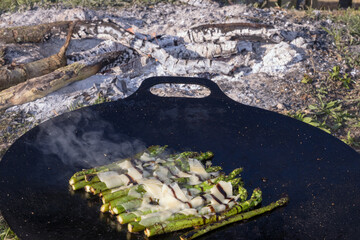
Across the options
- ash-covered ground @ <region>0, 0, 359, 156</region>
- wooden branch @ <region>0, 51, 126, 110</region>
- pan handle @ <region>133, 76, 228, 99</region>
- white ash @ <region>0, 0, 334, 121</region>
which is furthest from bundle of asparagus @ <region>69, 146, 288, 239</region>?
wooden branch @ <region>0, 51, 126, 110</region>

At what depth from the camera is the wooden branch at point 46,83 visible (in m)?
5.89

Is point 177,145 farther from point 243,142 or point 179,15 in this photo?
point 179,15

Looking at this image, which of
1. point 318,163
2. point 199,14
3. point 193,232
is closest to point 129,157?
point 193,232

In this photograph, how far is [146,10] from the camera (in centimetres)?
909

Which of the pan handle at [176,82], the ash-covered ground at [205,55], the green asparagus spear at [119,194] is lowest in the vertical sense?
the ash-covered ground at [205,55]

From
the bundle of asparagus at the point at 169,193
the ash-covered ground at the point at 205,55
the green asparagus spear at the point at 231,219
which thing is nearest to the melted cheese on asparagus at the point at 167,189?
the bundle of asparagus at the point at 169,193

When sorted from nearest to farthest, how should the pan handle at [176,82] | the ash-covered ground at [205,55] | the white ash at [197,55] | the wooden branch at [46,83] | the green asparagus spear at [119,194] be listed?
the green asparagus spear at [119,194]
the pan handle at [176,82]
the wooden branch at [46,83]
the ash-covered ground at [205,55]
the white ash at [197,55]

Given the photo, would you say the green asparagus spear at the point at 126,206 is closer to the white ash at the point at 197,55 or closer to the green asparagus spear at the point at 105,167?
the green asparagus spear at the point at 105,167

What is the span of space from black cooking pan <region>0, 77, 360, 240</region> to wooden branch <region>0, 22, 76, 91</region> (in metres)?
3.10

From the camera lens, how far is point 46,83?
6031 mm

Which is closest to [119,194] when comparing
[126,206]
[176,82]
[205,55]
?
[126,206]

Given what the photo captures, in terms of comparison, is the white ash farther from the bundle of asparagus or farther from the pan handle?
the bundle of asparagus

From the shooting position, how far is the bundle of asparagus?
259 cm

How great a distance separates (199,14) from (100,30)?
2354 mm
